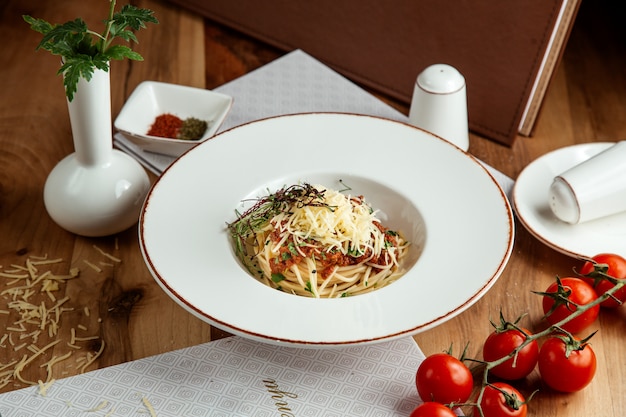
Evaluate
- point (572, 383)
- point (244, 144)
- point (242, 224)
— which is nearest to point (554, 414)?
point (572, 383)

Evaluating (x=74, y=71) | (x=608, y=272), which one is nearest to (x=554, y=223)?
(x=608, y=272)

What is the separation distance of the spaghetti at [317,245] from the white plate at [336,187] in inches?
3.0

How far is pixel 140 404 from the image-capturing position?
1599 millimetres

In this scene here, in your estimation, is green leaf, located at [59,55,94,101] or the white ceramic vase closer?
green leaf, located at [59,55,94,101]

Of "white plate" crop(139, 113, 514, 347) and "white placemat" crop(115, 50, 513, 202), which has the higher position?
"white plate" crop(139, 113, 514, 347)

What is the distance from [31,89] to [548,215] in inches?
65.8

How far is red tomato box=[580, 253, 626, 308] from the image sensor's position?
1802 millimetres

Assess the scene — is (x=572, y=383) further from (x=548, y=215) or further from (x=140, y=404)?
(x=140, y=404)

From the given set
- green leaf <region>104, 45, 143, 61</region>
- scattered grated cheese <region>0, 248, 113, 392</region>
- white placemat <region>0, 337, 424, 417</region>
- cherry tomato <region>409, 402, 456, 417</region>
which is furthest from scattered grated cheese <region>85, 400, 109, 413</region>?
green leaf <region>104, 45, 143, 61</region>

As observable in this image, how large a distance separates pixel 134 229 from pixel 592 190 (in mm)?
1169

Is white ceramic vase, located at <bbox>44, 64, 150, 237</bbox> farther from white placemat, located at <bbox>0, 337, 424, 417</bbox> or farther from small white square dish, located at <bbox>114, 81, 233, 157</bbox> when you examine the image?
white placemat, located at <bbox>0, 337, 424, 417</bbox>

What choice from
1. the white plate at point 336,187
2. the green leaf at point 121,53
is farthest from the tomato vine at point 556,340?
the green leaf at point 121,53

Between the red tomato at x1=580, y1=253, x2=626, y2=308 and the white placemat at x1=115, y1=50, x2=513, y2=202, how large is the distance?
32.0 inches

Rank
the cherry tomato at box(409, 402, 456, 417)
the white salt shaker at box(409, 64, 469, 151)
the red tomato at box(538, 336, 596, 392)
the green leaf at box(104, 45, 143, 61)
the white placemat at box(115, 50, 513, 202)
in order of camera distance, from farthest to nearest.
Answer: the white placemat at box(115, 50, 513, 202) → the white salt shaker at box(409, 64, 469, 151) → the green leaf at box(104, 45, 143, 61) → the red tomato at box(538, 336, 596, 392) → the cherry tomato at box(409, 402, 456, 417)
